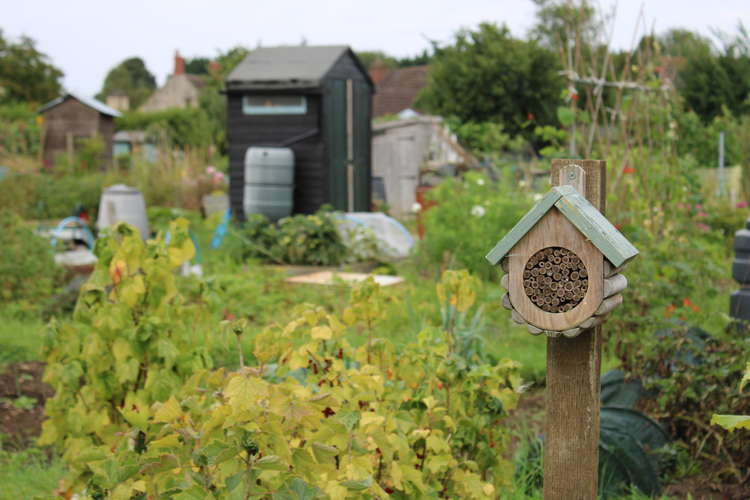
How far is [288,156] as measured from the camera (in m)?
10.9

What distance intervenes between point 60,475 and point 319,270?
18.3ft

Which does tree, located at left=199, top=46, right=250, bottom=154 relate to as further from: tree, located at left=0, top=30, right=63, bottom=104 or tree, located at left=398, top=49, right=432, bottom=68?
tree, located at left=398, top=49, right=432, bottom=68

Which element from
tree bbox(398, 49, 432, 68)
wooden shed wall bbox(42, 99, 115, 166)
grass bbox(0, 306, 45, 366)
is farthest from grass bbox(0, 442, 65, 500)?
tree bbox(398, 49, 432, 68)

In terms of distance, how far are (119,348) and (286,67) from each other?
358 inches

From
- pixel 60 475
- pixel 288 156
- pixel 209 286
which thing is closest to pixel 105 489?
pixel 209 286

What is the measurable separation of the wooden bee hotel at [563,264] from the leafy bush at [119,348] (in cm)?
123

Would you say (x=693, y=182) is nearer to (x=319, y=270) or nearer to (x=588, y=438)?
(x=319, y=270)

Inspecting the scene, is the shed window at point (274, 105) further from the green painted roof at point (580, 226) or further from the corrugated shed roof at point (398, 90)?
the corrugated shed roof at point (398, 90)

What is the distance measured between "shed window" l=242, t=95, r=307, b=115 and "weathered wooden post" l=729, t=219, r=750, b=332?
760cm

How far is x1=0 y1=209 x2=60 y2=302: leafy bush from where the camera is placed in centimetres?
717

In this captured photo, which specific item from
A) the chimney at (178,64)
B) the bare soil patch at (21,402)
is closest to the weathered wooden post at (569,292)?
the bare soil patch at (21,402)

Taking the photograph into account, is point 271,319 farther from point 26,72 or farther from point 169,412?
point 26,72

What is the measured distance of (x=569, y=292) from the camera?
6.40ft

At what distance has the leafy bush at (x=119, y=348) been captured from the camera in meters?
2.80
